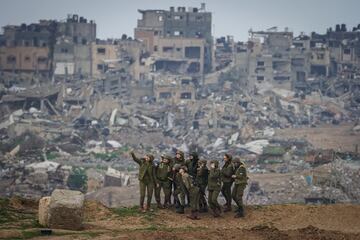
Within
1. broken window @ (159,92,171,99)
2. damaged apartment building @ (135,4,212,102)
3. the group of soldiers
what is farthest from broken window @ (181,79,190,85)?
the group of soldiers

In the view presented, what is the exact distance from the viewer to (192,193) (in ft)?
57.8

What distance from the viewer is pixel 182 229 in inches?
633

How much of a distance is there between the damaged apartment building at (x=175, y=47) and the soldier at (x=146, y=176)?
5159 centimetres

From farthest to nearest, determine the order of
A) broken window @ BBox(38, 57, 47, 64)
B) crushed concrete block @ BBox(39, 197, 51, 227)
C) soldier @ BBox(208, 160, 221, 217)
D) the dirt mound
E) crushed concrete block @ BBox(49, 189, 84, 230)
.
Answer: broken window @ BBox(38, 57, 47, 64)
soldier @ BBox(208, 160, 221, 217)
the dirt mound
crushed concrete block @ BBox(39, 197, 51, 227)
crushed concrete block @ BBox(49, 189, 84, 230)

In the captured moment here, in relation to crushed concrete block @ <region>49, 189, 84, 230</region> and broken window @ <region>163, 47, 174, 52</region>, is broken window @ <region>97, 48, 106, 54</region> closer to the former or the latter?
broken window @ <region>163, 47, 174, 52</region>

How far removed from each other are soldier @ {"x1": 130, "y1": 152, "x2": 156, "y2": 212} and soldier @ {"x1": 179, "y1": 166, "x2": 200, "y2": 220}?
2.12 ft

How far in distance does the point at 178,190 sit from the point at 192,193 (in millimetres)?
394

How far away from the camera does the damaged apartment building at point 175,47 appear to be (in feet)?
242

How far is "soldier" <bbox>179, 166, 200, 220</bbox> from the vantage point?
17.5 metres

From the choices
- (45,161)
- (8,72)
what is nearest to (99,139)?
(45,161)

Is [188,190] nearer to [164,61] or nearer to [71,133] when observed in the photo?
[71,133]

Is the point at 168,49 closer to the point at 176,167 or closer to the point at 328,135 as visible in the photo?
the point at 328,135

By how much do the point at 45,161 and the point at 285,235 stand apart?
2782 cm

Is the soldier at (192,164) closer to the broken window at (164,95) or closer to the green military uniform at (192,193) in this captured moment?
the green military uniform at (192,193)
